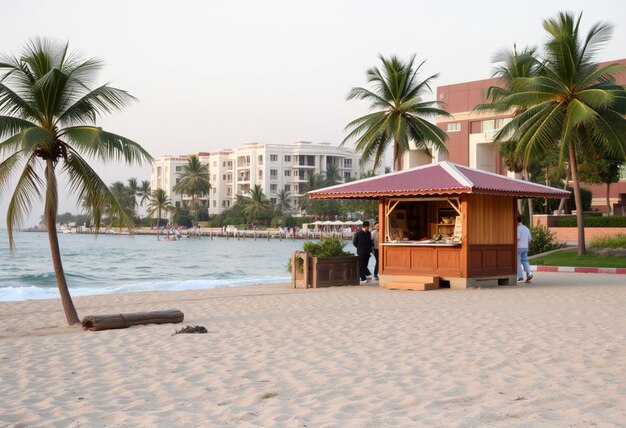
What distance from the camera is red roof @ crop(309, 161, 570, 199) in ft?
58.9

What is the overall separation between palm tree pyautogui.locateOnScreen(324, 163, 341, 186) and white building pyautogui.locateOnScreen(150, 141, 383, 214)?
221 cm

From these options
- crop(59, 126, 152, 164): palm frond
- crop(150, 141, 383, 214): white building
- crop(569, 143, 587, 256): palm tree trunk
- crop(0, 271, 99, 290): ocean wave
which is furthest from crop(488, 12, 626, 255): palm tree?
crop(150, 141, 383, 214): white building

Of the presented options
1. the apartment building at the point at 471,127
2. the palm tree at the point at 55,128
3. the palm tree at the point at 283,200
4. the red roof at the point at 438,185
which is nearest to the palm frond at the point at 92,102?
the palm tree at the point at 55,128

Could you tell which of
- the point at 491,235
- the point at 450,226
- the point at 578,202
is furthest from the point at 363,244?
the point at 578,202

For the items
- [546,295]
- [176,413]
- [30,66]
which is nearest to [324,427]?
[176,413]

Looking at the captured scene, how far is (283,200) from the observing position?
429ft

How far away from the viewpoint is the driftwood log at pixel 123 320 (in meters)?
11.9

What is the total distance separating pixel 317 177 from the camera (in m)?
122

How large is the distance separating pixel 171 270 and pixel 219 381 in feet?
140

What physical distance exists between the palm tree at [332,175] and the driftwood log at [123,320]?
111424mm

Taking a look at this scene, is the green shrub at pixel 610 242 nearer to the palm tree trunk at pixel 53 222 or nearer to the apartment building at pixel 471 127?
the palm tree trunk at pixel 53 222

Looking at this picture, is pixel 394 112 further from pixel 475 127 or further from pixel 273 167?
pixel 273 167

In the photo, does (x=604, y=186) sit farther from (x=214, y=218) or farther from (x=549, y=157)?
(x=214, y=218)

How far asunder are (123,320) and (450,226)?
11.3m
